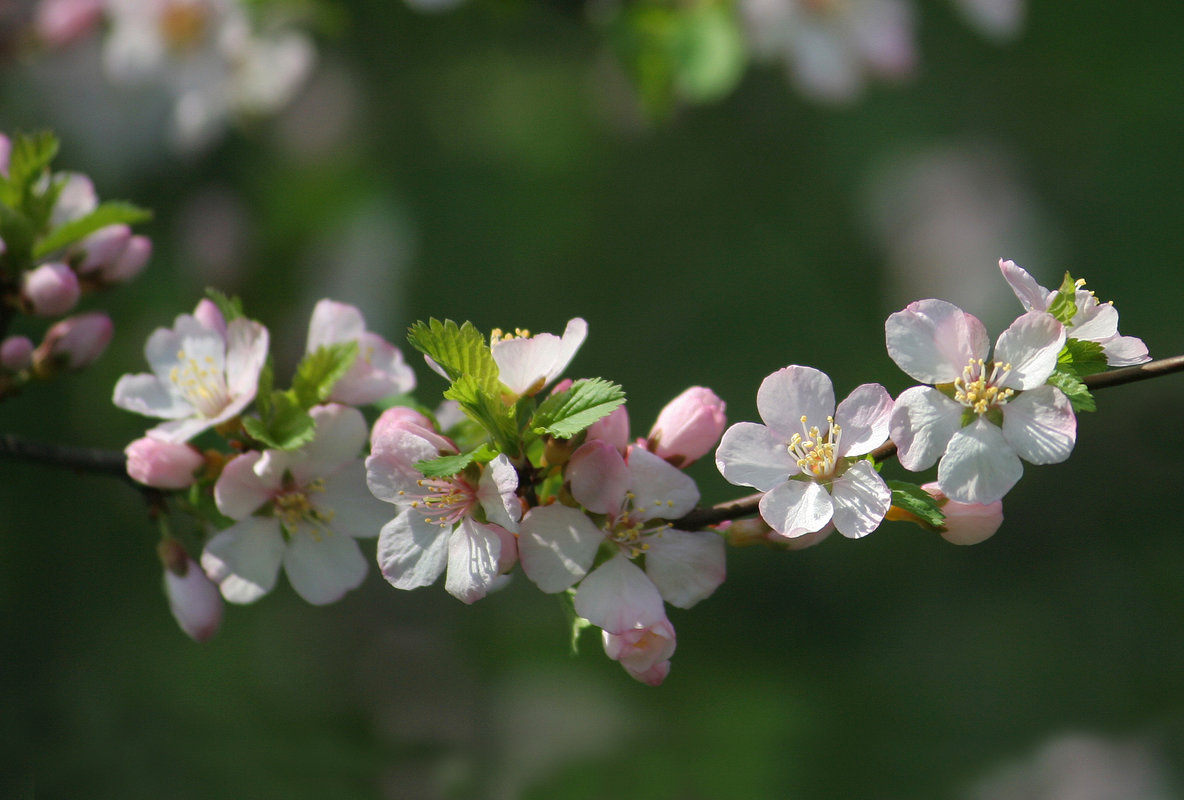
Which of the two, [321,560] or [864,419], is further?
[321,560]

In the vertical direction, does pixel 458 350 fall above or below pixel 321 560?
above

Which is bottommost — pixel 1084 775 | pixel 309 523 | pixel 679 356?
pixel 1084 775

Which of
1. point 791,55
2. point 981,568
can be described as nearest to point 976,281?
point 981,568

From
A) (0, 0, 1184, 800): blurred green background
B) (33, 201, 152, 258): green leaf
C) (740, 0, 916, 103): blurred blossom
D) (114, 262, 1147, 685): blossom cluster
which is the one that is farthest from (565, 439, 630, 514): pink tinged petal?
(0, 0, 1184, 800): blurred green background

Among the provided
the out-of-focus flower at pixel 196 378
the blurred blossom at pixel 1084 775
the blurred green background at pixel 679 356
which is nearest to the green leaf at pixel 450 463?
the out-of-focus flower at pixel 196 378

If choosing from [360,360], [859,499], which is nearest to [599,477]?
[859,499]

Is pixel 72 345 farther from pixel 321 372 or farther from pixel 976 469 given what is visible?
pixel 976 469

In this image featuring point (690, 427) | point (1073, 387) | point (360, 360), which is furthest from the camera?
point (360, 360)

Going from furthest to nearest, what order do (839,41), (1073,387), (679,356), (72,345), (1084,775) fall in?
(679,356) < (1084,775) < (839,41) < (72,345) < (1073,387)
